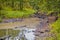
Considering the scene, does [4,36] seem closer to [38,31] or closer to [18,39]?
[18,39]

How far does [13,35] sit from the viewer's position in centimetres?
554

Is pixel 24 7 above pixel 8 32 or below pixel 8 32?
above

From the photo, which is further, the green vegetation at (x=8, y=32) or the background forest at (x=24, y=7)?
the green vegetation at (x=8, y=32)

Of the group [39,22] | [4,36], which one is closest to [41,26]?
[39,22]

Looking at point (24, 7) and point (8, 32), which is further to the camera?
point (24, 7)

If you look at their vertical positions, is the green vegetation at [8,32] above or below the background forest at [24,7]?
below

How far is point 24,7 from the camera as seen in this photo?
5828 millimetres

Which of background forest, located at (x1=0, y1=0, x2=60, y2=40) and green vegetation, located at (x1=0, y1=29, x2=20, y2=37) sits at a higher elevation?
background forest, located at (x1=0, y1=0, x2=60, y2=40)

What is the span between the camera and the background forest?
5.38m

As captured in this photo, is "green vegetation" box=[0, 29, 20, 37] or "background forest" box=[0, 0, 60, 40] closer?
"background forest" box=[0, 0, 60, 40]

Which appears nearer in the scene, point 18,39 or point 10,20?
point 18,39

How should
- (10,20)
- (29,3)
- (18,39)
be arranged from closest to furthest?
(18,39) < (29,3) < (10,20)

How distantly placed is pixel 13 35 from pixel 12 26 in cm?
72

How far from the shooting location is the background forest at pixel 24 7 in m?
5.38
